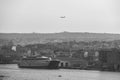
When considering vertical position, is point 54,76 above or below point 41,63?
above

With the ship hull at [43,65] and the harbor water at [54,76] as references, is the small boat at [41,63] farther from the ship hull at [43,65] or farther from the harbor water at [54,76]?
the harbor water at [54,76]

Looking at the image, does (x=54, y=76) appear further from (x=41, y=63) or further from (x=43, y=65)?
(x=41, y=63)

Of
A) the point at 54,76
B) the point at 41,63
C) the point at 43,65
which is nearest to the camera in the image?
the point at 54,76

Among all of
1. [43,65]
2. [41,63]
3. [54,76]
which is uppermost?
[54,76]

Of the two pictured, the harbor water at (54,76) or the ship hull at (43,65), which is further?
the ship hull at (43,65)

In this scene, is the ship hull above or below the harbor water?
below

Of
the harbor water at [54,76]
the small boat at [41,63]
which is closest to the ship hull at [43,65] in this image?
the small boat at [41,63]

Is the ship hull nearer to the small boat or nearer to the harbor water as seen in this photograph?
the small boat

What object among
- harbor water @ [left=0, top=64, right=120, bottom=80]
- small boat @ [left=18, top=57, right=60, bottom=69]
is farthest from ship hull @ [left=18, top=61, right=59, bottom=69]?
harbor water @ [left=0, top=64, right=120, bottom=80]

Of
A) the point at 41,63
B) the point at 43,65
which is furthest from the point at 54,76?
the point at 41,63

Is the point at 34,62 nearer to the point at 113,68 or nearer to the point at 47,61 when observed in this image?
the point at 47,61

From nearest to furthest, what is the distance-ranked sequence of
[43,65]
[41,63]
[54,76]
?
1. [54,76]
2. [43,65]
3. [41,63]
